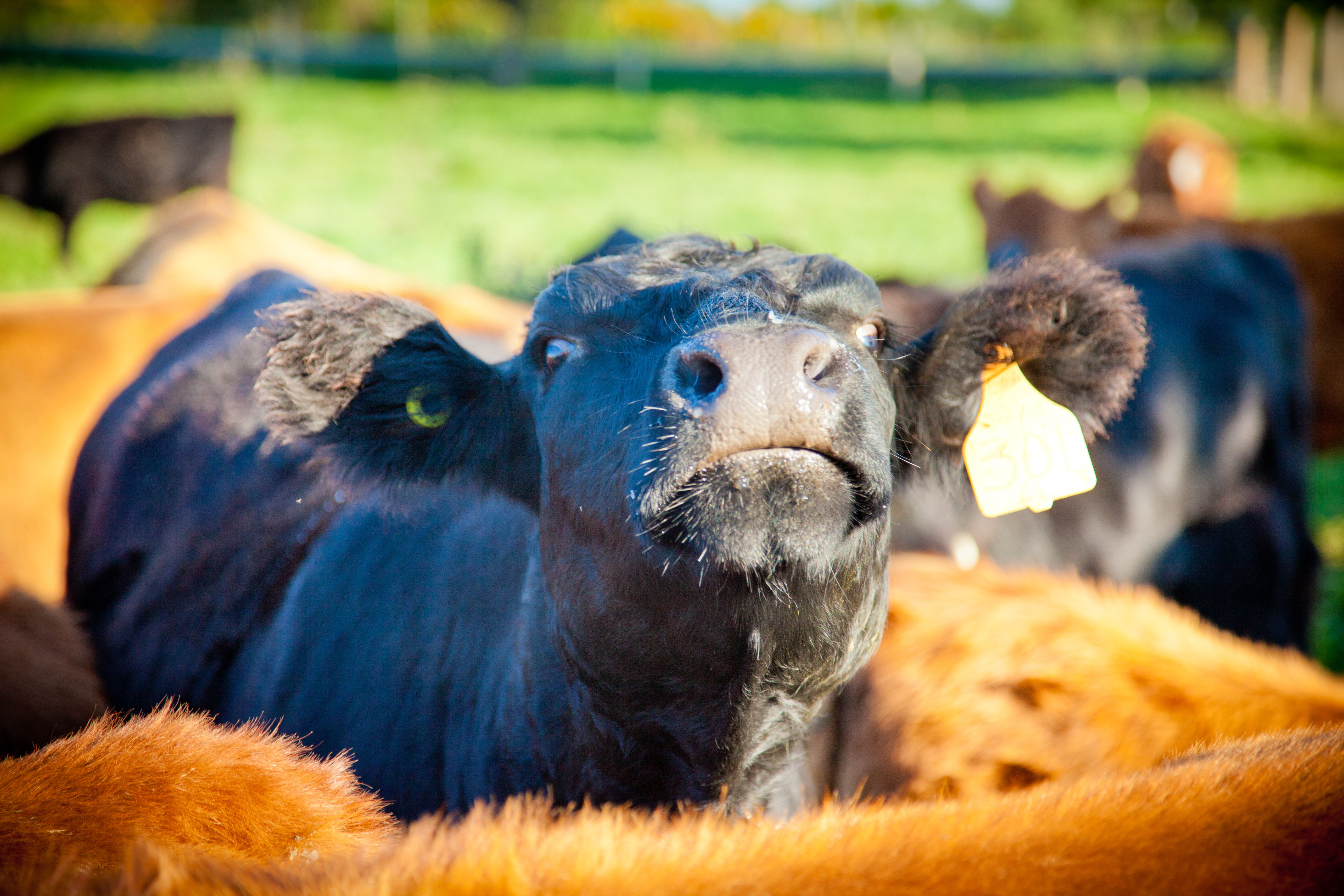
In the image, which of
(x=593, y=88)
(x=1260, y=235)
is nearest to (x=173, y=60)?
(x=593, y=88)

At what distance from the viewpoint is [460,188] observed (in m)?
16.9

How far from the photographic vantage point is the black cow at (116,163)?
14109 mm

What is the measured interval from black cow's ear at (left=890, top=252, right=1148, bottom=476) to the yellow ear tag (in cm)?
5

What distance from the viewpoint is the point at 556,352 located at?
2037 millimetres

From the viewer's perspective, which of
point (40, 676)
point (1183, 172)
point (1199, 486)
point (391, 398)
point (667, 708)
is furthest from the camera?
point (1183, 172)

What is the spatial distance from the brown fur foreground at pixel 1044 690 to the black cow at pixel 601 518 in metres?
0.58

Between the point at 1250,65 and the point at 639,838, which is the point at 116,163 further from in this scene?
the point at 1250,65

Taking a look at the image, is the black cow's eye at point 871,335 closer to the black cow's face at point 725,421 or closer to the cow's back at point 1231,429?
the black cow's face at point 725,421

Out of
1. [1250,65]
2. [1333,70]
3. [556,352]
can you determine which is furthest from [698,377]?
[1250,65]

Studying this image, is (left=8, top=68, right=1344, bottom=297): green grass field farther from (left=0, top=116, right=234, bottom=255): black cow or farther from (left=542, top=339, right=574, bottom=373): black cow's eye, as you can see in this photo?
(left=542, top=339, right=574, bottom=373): black cow's eye

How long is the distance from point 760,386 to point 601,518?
50cm

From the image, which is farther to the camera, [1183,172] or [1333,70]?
[1333,70]

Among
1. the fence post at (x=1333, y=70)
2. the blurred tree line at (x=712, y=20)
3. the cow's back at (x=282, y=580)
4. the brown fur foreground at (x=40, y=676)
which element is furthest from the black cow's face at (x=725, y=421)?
the fence post at (x=1333, y=70)

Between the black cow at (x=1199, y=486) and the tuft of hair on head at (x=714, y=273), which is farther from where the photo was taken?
the black cow at (x=1199, y=486)
